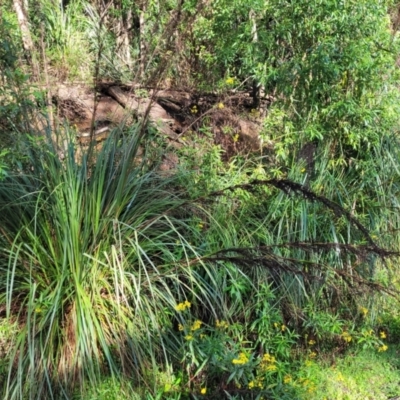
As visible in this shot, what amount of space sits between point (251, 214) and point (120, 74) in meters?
2.70

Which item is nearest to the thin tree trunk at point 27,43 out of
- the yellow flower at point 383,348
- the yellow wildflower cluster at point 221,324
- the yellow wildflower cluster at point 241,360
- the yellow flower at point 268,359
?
the yellow wildflower cluster at point 221,324

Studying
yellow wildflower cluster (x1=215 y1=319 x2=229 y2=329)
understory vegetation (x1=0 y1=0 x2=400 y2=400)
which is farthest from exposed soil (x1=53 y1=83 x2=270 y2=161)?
yellow wildflower cluster (x1=215 y1=319 x2=229 y2=329)

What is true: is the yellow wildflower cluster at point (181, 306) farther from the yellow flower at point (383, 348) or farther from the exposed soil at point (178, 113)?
the exposed soil at point (178, 113)

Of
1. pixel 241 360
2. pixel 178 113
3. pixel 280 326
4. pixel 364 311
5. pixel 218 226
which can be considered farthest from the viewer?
pixel 178 113

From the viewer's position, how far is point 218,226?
3320mm

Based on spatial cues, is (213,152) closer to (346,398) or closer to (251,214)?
(251,214)

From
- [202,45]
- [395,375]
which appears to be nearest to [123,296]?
[395,375]

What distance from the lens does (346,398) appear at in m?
3.02

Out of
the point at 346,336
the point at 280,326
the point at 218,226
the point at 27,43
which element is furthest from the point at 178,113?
the point at 346,336

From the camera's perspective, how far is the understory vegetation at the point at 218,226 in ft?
8.66

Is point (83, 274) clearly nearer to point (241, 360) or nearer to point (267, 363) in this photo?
→ point (241, 360)

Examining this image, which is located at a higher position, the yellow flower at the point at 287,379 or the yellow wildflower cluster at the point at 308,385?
the yellow flower at the point at 287,379

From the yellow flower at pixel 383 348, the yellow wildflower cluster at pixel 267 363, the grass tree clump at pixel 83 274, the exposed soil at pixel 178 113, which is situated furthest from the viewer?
the exposed soil at pixel 178 113

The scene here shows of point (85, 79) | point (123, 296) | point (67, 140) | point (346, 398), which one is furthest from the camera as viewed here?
point (85, 79)
